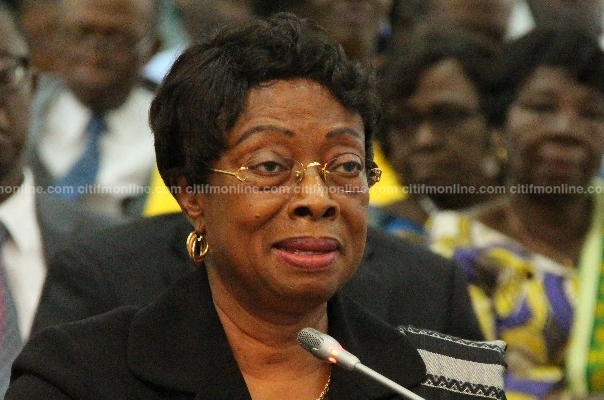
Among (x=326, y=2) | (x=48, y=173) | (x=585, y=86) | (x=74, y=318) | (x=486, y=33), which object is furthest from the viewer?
(x=486, y=33)

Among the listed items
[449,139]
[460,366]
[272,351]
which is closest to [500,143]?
[449,139]

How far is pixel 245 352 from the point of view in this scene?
2.63 metres

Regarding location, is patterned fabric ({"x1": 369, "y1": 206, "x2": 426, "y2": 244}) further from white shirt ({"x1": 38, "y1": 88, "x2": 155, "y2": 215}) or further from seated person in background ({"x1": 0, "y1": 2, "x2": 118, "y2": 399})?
seated person in background ({"x1": 0, "y1": 2, "x2": 118, "y2": 399})

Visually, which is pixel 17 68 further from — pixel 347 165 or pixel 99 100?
pixel 347 165

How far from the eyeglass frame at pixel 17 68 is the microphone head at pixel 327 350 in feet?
6.39

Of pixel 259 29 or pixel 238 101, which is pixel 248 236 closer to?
pixel 238 101

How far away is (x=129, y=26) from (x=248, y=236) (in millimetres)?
2790

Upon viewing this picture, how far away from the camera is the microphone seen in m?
2.23

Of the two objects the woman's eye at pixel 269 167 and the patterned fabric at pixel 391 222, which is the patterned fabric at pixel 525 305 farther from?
the woman's eye at pixel 269 167

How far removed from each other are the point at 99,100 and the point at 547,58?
1790mm

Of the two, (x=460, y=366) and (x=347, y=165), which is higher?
(x=347, y=165)

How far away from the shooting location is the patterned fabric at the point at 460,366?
263cm

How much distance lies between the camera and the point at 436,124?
498 cm

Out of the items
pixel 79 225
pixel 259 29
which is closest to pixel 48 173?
pixel 79 225
